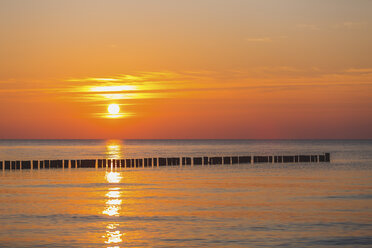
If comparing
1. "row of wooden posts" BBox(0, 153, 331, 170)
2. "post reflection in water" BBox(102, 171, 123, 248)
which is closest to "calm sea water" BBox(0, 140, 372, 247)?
"post reflection in water" BBox(102, 171, 123, 248)

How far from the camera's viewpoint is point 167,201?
109 ft

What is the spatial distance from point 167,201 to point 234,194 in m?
5.51

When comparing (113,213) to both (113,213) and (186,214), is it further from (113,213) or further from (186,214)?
(186,214)

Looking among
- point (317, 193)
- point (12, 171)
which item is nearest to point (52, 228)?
point (317, 193)

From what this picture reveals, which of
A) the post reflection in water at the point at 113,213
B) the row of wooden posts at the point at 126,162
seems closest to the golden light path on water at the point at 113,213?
the post reflection in water at the point at 113,213

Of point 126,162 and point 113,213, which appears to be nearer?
point 113,213

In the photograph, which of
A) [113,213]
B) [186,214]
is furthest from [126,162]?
[186,214]

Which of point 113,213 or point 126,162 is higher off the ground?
point 113,213

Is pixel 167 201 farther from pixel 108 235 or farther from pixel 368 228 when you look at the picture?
pixel 368 228

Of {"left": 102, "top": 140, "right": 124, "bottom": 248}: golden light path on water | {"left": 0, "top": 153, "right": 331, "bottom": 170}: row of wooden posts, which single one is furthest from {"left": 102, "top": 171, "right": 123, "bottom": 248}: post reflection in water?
{"left": 0, "top": 153, "right": 331, "bottom": 170}: row of wooden posts

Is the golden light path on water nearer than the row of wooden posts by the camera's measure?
Yes

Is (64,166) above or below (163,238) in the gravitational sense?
below

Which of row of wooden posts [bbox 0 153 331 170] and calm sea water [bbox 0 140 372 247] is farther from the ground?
calm sea water [bbox 0 140 372 247]

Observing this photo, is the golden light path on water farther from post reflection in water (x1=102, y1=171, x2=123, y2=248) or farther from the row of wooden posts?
the row of wooden posts
